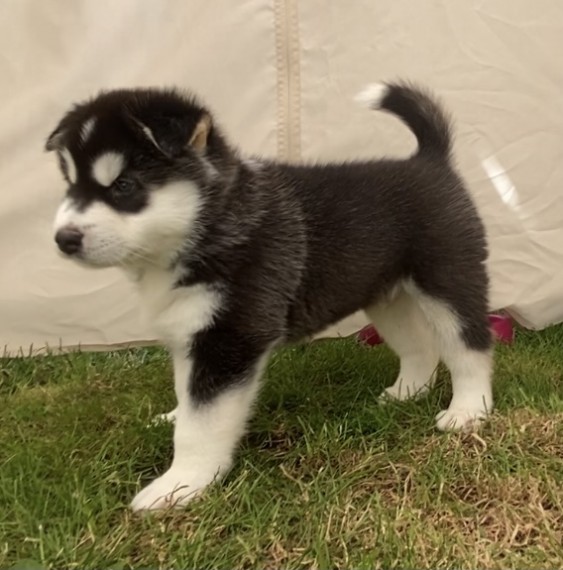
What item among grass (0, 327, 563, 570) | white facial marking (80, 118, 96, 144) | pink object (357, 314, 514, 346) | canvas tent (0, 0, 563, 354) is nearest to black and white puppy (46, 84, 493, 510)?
white facial marking (80, 118, 96, 144)

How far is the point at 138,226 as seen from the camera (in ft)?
7.34

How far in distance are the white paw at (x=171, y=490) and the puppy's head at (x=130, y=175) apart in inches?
25.8

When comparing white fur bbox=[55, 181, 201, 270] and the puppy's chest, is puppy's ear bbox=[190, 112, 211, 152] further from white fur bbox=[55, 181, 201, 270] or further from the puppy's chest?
the puppy's chest

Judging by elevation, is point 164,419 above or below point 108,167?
below

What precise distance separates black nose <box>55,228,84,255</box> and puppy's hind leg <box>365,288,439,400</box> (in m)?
1.27

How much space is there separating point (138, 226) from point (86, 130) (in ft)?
1.04

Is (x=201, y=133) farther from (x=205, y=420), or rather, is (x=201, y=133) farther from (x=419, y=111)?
(x=419, y=111)

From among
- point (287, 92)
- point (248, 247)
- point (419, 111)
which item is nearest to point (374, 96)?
point (419, 111)

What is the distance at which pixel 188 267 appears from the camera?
2420mm

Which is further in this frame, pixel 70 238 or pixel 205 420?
pixel 205 420

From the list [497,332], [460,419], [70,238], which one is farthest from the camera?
[497,332]

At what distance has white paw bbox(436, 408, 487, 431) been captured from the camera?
275 centimetres

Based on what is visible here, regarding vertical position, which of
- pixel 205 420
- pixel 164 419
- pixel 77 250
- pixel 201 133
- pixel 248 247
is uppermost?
pixel 201 133

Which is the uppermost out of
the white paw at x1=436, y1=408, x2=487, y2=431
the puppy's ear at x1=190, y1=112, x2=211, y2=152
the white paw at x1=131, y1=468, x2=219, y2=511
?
the puppy's ear at x1=190, y1=112, x2=211, y2=152
